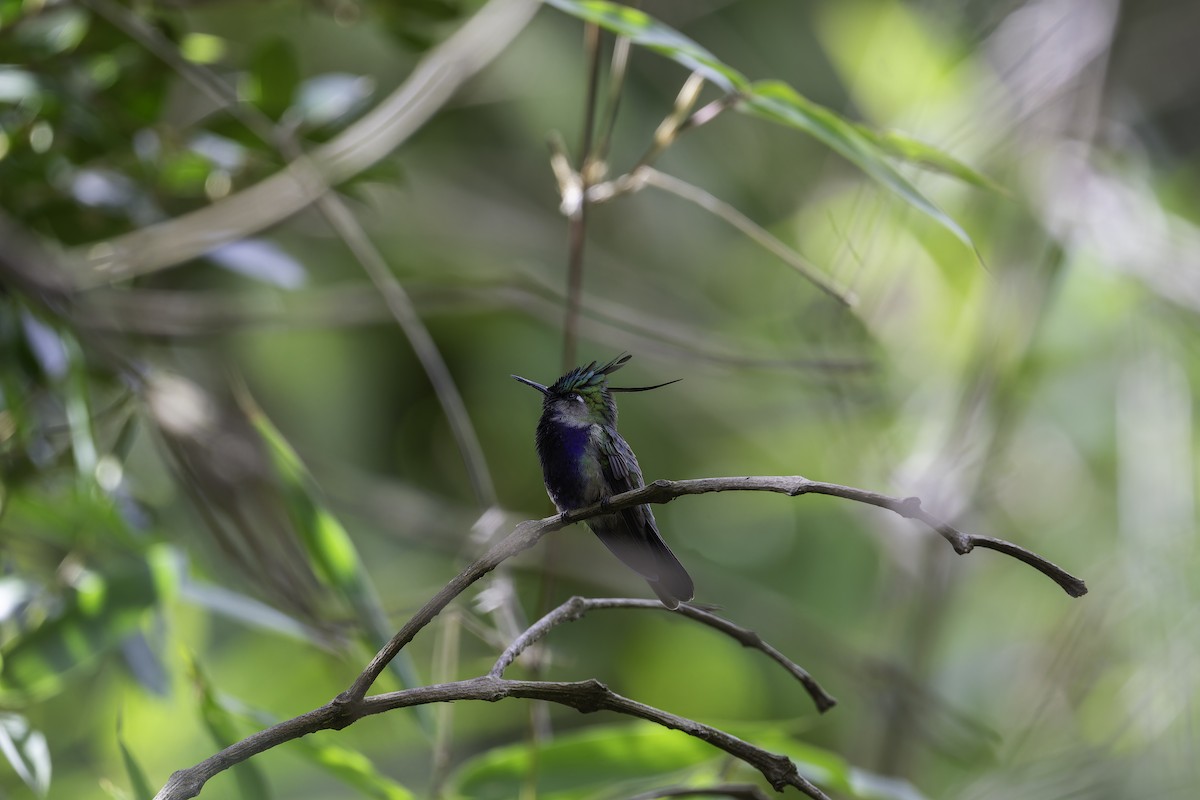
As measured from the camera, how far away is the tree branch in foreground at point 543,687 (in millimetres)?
828

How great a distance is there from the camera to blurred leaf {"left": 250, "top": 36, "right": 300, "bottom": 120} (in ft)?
7.02

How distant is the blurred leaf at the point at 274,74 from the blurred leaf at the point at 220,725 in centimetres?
116

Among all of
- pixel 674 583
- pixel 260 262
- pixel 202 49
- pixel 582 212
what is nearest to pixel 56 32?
pixel 202 49

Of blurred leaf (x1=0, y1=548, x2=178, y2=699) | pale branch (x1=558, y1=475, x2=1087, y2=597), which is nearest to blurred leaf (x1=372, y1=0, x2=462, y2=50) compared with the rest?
blurred leaf (x1=0, y1=548, x2=178, y2=699)

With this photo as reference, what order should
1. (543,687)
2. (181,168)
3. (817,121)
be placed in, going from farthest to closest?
(181,168)
(817,121)
(543,687)

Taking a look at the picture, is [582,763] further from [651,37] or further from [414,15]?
[414,15]

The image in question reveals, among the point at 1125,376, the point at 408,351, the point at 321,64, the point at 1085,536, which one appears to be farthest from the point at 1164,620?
the point at 321,64

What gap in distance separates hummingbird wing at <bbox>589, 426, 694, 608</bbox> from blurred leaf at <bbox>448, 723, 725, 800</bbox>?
1.28ft

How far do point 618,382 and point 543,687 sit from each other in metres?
2.11

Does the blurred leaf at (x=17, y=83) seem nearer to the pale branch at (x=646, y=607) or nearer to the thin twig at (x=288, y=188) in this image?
the thin twig at (x=288, y=188)

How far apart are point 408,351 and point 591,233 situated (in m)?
0.93

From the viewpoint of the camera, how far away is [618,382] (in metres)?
3.01

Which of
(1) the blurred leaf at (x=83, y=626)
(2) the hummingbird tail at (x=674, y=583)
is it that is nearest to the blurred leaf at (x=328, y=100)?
(1) the blurred leaf at (x=83, y=626)

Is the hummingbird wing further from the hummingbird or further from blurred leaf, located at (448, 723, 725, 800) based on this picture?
blurred leaf, located at (448, 723, 725, 800)
